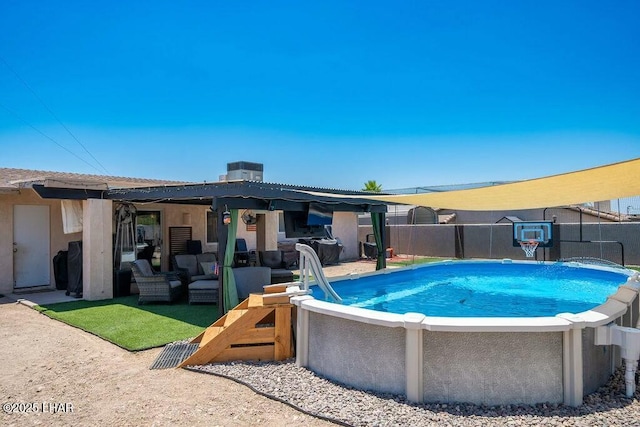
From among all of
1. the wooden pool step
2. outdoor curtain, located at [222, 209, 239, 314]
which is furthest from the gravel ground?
outdoor curtain, located at [222, 209, 239, 314]

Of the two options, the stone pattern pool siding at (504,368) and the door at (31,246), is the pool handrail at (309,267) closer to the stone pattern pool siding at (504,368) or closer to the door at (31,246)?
the stone pattern pool siding at (504,368)

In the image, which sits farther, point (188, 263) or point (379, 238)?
point (379, 238)

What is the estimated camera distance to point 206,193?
7.87m

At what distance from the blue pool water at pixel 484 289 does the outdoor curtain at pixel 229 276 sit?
1.75 m

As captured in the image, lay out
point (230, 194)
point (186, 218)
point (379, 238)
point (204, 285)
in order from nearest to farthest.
A: point (230, 194) < point (204, 285) < point (379, 238) < point (186, 218)

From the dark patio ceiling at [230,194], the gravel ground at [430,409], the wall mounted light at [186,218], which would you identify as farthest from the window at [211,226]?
the gravel ground at [430,409]

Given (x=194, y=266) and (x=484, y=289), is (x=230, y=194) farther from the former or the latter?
(x=484, y=289)

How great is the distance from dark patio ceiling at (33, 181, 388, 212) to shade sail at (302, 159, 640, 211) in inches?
89.8

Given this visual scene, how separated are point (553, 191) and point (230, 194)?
17.3 ft

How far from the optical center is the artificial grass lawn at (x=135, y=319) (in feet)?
22.0

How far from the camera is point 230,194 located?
752 centimetres

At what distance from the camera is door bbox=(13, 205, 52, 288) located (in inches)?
436

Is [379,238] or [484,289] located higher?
[379,238]

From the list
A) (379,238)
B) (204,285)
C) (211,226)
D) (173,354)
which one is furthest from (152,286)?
(379,238)
